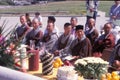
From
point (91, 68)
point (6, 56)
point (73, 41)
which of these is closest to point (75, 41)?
point (73, 41)

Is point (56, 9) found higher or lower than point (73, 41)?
lower

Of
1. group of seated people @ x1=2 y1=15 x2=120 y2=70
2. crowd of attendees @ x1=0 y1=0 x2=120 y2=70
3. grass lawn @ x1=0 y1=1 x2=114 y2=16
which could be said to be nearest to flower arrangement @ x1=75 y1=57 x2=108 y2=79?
crowd of attendees @ x1=0 y1=0 x2=120 y2=70

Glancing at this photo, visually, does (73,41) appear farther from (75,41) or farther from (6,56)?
(6,56)

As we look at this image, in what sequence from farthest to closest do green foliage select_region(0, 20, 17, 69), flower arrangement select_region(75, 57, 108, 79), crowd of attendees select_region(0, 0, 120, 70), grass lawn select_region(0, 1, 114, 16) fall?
grass lawn select_region(0, 1, 114, 16), crowd of attendees select_region(0, 0, 120, 70), green foliage select_region(0, 20, 17, 69), flower arrangement select_region(75, 57, 108, 79)

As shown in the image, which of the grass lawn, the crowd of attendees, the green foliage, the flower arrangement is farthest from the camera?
the grass lawn

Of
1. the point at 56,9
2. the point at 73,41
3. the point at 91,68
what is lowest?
the point at 56,9

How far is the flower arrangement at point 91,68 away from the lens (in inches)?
179

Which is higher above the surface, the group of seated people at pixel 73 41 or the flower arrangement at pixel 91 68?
the flower arrangement at pixel 91 68

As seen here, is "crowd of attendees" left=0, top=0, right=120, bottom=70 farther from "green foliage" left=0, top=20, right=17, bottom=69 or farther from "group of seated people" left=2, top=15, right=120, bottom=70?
"green foliage" left=0, top=20, right=17, bottom=69

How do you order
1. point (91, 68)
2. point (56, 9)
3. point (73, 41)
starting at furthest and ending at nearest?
1. point (56, 9)
2. point (73, 41)
3. point (91, 68)

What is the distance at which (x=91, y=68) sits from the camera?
14.8 ft

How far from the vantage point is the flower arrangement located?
4.54 meters

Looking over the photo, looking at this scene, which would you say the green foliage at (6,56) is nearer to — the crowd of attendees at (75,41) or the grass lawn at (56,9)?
the crowd of attendees at (75,41)

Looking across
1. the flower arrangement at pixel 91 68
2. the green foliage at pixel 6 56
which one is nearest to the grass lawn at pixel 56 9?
the green foliage at pixel 6 56
